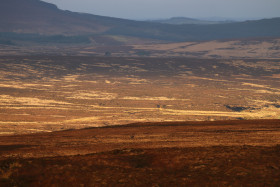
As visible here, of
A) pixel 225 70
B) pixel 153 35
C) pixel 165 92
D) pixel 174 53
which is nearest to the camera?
pixel 165 92

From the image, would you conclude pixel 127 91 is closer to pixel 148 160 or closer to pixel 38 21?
pixel 148 160

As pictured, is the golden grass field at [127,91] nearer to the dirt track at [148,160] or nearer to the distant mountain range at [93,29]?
the dirt track at [148,160]

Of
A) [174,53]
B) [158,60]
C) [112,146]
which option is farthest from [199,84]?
[174,53]

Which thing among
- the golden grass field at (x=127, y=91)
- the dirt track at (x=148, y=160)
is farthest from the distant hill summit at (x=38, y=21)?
the dirt track at (x=148, y=160)

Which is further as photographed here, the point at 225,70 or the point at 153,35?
the point at 153,35

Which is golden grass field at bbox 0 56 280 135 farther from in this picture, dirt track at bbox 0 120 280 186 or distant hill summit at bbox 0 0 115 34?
distant hill summit at bbox 0 0 115 34

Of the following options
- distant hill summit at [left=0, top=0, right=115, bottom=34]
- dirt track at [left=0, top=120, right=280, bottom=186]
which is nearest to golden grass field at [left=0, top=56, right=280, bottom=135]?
dirt track at [left=0, top=120, right=280, bottom=186]

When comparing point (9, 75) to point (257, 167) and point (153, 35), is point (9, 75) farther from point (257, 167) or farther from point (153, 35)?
point (153, 35)
